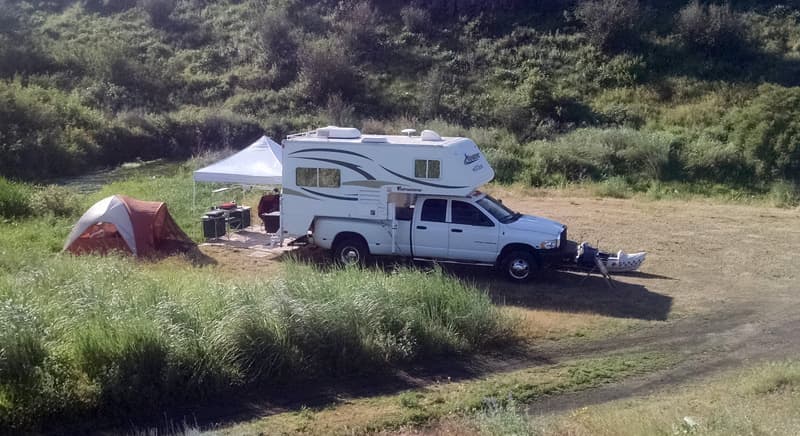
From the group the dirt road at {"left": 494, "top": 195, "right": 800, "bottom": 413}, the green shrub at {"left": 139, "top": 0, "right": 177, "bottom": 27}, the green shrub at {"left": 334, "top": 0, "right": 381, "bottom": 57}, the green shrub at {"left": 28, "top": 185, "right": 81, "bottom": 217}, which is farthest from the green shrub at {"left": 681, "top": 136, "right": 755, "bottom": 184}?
the green shrub at {"left": 139, "top": 0, "right": 177, "bottom": 27}

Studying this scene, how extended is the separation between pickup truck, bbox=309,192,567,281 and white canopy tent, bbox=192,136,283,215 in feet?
10.8

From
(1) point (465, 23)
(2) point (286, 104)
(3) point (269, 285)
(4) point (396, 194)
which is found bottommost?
(3) point (269, 285)

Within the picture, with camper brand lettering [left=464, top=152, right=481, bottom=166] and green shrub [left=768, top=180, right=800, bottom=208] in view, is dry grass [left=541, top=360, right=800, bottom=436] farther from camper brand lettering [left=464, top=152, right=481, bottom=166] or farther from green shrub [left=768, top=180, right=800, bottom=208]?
green shrub [left=768, top=180, right=800, bottom=208]

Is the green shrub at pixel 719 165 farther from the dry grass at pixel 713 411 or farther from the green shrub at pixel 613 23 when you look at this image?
the dry grass at pixel 713 411

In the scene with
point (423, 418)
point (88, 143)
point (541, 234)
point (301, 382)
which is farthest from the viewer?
point (88, 143)

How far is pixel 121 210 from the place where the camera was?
688 inches

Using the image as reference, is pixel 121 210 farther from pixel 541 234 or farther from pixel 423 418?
pixel 423 418

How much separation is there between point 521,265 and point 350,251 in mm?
3496

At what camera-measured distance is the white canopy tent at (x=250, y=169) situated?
19453 millimetres

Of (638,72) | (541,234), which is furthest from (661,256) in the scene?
(638,72)

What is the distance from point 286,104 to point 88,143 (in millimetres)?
10703

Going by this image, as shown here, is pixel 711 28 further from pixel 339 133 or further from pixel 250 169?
pixel 339 133

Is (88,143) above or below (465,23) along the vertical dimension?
below

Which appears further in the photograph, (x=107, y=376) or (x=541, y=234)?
(x=541, y=234)
